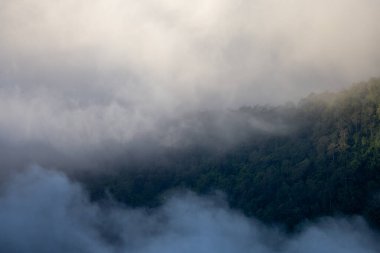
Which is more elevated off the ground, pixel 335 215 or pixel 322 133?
pixel 322 133

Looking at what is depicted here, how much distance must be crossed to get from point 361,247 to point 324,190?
18.3 meters

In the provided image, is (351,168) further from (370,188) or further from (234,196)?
(234,196)

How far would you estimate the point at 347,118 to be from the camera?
198 m

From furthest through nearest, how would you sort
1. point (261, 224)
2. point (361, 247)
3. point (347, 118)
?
1. point (347, 118)
2. point (261, 224)
3. point (361, 247)

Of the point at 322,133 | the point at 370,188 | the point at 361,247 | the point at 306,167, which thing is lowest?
the point at 361,247

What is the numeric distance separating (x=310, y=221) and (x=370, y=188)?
1855 cm

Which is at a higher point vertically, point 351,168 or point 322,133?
point 322,133

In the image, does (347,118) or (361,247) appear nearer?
(361,247)

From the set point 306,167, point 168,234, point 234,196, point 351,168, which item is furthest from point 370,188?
point 168,234

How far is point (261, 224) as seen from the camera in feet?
606

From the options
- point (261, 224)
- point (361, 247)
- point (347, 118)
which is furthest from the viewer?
point (347, 118)

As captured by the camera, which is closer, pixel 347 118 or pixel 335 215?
pixel 335 215

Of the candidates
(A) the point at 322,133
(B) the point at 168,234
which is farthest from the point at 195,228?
(A) the point at 322,133

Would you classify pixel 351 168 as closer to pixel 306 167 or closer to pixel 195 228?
pixel 306 167
